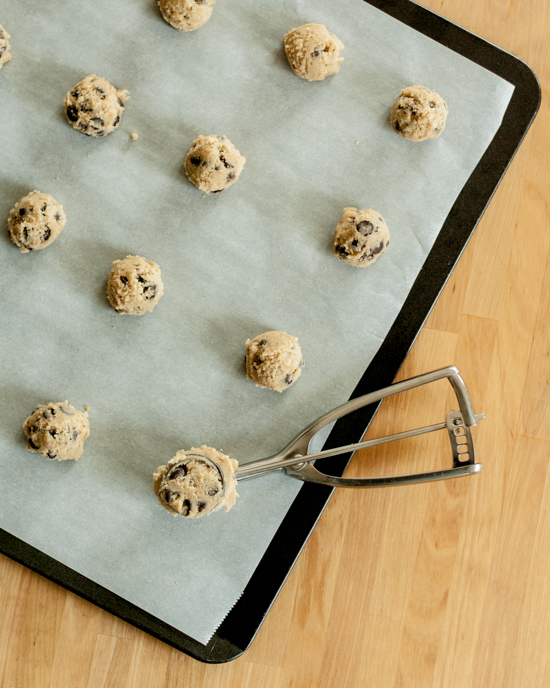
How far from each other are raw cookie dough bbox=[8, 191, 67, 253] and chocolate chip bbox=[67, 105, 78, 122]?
0.16m

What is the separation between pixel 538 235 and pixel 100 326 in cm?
95

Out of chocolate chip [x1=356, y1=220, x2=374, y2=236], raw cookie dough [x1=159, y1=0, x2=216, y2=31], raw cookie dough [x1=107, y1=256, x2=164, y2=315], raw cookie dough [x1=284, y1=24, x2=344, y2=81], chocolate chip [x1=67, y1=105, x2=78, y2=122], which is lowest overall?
raw cookie dough [x1=107, y1=256, x2=164, y2=315]

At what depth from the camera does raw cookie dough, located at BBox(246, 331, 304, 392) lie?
1.13 metres

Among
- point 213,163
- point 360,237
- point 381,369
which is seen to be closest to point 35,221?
point 213,163

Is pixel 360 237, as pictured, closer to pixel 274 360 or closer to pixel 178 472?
pixel 274 360

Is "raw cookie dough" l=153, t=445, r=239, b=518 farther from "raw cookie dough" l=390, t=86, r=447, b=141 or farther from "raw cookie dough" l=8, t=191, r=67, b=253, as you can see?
"raw cookie dough" l=390, t=86, r=447, b=141

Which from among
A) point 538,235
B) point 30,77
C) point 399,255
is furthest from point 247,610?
point 30,77

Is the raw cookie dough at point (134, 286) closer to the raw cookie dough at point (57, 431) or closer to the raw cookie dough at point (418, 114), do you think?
the raw cookie dough at point (57, 431)

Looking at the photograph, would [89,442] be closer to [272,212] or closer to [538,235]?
[272,212]

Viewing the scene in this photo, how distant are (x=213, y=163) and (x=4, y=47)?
491mm

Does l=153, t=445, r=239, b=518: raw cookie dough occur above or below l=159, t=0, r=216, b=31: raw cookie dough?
below

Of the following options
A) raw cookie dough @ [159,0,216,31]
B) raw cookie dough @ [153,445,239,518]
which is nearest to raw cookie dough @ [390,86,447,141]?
raw cookie dough @ [159,0,216,31]

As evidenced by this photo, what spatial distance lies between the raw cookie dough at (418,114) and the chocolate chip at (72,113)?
0.65 meters

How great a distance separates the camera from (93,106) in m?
1.17
